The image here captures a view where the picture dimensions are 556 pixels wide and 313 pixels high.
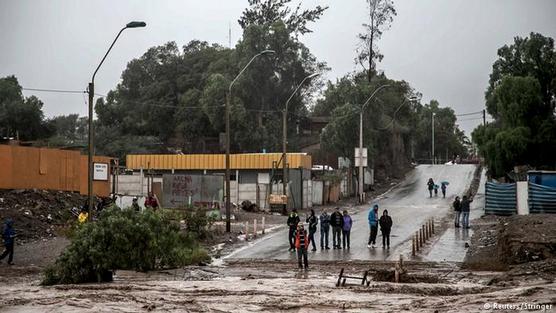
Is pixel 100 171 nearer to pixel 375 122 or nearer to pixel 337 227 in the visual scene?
pixel 337 227

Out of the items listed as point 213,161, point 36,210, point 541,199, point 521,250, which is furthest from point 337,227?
point 213,161

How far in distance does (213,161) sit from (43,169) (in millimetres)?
20964

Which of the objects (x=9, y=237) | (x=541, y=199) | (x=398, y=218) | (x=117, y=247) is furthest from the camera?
(x=398, y=218)

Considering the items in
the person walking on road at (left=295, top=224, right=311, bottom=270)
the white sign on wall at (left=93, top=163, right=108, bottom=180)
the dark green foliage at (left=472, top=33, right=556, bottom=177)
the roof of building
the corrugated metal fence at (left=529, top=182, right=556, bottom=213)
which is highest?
the dark green foliage at (left=472, top=33, right=556, bottom=177)

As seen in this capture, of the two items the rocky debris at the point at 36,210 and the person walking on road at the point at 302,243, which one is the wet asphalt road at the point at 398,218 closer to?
the person walking on road at the point at 302,243

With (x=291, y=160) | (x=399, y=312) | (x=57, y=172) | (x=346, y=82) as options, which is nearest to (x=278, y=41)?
(x=346, y=82)

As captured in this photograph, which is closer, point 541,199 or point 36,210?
point 36,210

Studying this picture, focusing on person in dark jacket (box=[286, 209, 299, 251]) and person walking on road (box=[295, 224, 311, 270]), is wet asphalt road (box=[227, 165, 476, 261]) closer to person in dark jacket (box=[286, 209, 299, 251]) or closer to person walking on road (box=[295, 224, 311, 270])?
person in dark jacket (box=[286, 209, 299, 251])

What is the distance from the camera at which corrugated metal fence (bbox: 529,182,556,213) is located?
39.5m

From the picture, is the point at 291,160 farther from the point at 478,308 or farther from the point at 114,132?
the point at 478,308

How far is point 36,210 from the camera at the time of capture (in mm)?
33188

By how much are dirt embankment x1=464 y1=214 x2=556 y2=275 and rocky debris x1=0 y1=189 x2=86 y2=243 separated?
17.5 m

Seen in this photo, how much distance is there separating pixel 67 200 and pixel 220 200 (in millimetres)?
9681

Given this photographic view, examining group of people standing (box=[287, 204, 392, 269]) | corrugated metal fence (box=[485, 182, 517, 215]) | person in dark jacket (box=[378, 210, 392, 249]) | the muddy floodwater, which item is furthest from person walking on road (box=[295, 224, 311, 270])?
corrugated metal fence (box=[485, 182, 517, 215])
